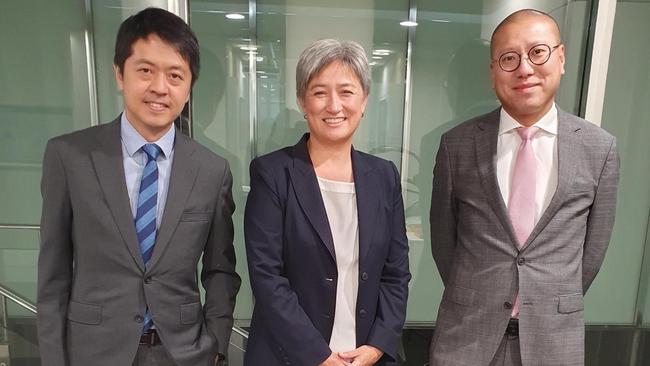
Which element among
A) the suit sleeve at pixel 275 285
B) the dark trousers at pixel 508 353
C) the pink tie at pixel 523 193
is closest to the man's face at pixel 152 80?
the suit sleeve at pixel 275 285

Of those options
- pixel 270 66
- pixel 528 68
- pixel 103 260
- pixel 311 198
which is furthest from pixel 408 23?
pixel 103 260

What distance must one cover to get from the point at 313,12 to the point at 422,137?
1.15 meters

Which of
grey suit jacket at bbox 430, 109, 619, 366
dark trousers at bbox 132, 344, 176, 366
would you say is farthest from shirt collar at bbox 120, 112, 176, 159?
grey suit jacket at bbox 430, 109, 619, 366

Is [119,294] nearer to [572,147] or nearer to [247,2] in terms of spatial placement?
[572,147]

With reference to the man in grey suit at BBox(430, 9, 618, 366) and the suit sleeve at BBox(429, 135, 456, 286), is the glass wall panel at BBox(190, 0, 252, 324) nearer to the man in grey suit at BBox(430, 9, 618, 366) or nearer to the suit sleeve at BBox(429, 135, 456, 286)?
the suit sleeve at BBox(429, 135, 456, 286)

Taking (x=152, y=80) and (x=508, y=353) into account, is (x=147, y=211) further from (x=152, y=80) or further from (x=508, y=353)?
(x=508, y=353)

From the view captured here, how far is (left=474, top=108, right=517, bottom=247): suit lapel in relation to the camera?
63.4 inches

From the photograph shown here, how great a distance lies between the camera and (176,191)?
1554mm

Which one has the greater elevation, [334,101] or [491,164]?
[334,101]

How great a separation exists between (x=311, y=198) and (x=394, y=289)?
53 centimetres

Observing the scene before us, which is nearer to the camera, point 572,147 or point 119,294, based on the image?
point 119,294

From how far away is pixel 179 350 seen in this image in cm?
156

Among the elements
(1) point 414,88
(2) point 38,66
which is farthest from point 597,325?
(2) point 38,66

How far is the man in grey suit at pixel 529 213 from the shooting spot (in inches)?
62.8
